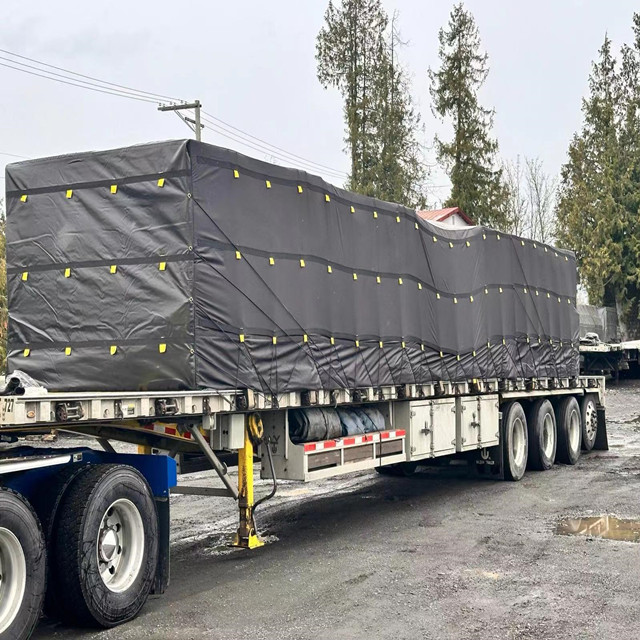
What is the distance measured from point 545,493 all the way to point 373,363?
400cm

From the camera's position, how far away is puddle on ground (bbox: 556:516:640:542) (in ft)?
30.9

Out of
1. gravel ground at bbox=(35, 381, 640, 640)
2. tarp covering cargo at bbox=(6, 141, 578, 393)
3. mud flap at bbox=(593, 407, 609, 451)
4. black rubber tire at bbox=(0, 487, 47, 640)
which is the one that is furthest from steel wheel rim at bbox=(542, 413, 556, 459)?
black rubber tire at bbox=(0, 487, 47, 640)

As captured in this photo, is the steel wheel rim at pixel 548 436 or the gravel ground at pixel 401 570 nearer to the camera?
the gravel ground at pixel 401 570

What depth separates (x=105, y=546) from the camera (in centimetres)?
634

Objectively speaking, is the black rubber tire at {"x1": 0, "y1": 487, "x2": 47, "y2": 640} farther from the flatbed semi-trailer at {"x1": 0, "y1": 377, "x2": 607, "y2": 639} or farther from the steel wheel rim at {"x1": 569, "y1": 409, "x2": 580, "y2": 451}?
the steel wheel rim at {"x1": 569, "y1": 409, "x2": 580, "y2": 451}

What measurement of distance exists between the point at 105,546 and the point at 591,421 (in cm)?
1298

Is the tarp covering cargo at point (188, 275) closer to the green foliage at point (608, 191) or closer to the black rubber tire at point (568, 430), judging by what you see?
the black rubber tire at point (568, 430)

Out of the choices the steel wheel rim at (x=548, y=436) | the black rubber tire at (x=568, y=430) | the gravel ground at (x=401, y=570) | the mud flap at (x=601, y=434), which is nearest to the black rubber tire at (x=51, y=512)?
the gravel ground at (x=401, y=570)

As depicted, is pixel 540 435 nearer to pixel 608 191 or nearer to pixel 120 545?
pixel 120 545

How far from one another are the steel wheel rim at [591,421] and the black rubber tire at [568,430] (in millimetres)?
524

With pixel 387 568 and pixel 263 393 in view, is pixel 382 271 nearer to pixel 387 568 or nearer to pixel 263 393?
pixel 263 393

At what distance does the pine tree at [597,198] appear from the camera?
39438mm

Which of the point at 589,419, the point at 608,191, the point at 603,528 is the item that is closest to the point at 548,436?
the point at 589,419

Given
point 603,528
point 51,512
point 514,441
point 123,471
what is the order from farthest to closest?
point 514,441 < point 603,528 < point 123,471 < point 51,512
